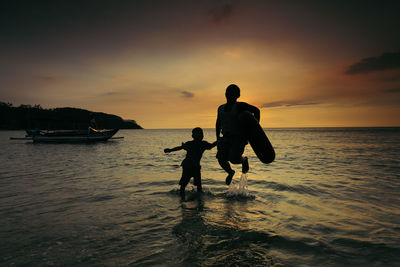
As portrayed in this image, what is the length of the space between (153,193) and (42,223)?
3.10 m

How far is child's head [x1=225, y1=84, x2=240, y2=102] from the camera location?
449cm

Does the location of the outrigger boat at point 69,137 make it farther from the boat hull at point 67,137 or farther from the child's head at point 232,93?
the child's head at point 232,93

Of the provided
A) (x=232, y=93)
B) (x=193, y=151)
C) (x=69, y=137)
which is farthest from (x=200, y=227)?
(x=69, y=137)

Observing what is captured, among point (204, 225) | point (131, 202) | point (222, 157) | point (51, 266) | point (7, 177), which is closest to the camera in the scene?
point (51, 266)

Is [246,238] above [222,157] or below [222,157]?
below

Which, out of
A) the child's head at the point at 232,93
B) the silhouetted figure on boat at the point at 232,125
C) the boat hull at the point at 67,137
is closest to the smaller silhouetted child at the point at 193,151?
the silhouetted figure on boat at the point at 232,125

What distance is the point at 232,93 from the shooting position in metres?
4.49

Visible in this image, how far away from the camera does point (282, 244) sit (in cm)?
330

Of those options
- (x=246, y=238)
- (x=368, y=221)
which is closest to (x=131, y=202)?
(x=246, y=238)

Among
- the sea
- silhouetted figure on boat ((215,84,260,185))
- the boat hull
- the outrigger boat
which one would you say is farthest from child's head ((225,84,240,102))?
the boat hull

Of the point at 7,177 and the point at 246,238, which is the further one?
the point at 7,177

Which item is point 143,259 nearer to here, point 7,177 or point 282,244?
point 282,244

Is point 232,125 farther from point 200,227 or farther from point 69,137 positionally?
point 69,137

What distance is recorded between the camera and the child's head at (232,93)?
14.7ft
